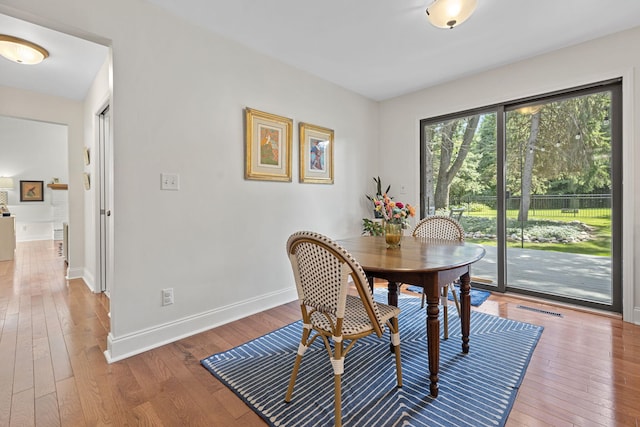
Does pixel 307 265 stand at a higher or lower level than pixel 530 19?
lower

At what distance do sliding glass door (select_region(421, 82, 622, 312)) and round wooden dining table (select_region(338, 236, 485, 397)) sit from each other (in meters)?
1.55

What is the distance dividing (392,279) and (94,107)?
3.75 m

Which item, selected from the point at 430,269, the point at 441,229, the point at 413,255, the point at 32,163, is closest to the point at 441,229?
the point at 441,229

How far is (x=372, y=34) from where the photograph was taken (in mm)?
2477

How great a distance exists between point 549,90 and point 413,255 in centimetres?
240

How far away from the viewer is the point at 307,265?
Result: 1433mm

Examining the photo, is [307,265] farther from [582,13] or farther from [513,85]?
[513,85]

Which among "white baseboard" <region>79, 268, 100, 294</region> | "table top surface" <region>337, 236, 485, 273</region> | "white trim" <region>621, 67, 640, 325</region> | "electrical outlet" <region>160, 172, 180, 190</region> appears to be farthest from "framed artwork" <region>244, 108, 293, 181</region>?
"white trim" <region>621, 67, 640, 325</region>

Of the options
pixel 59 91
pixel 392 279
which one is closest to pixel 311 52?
pixel 392 279

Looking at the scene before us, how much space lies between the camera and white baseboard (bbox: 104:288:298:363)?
1.96m

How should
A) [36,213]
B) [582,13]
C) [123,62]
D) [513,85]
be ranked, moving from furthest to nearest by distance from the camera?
1. [36,213]
2. [513,85]
3. [582,13]
4. [123,62]

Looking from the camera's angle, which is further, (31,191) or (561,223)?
(31,191)

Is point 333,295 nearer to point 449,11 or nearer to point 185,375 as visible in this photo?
point 185,375

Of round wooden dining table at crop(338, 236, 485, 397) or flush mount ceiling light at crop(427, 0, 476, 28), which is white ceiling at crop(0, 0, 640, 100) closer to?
flush mount ceiling light at crop(427, 0, 476, 28)
